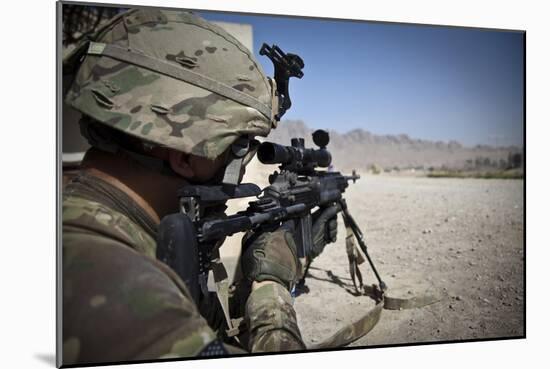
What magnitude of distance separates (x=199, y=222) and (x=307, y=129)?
5.65 ft

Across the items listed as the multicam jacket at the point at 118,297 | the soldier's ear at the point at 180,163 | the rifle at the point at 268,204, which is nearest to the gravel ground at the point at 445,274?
the rifle at the point at 268,204

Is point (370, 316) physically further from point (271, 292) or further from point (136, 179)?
point (136, 179)

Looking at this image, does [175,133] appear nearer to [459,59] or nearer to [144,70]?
[144,70]

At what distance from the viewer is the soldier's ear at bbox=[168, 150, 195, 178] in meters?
1.71

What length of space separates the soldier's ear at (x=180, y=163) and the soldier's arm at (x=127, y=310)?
47 centimetres

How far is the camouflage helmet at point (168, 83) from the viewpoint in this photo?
1.57m

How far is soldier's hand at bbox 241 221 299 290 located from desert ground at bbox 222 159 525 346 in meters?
0.26

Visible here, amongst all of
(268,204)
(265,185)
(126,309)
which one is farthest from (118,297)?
(265,185)

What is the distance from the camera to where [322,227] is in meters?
3.18

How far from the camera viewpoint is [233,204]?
257 centimetres

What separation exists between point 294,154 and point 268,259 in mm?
725

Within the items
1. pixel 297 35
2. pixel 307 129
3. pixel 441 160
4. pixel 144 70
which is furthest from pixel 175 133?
pixel 441 160

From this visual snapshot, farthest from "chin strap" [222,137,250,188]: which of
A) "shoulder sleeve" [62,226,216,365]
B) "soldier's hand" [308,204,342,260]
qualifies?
"soldier's hand" [308,204,342,260]

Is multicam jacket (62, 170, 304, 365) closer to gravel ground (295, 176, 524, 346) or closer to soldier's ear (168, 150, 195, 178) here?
soldier's ear (168, 150, 195, 178)
